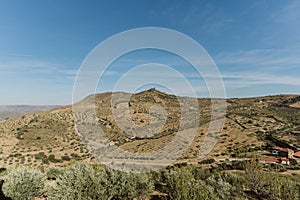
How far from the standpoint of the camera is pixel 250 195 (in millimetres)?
20062

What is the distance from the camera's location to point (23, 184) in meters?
15.9

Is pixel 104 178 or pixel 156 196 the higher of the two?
pixel 104 178

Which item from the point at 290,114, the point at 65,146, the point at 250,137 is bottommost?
the point at 65,146

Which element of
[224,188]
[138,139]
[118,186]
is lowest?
[138,139]

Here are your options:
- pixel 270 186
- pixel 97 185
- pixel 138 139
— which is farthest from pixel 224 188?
pixel 138 139

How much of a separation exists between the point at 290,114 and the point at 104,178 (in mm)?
74746

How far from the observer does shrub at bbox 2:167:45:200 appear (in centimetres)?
1537

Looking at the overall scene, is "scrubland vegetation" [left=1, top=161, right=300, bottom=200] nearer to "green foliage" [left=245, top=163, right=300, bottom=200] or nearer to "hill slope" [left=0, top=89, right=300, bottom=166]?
"green foliage" [left=245, top=163, right=300, bottom=200]

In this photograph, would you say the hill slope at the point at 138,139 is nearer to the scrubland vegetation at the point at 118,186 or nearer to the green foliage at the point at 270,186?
the green foliage at the point at 270,186

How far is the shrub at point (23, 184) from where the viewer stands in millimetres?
15367

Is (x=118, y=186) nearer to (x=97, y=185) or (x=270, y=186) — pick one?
(x=97, y=185)

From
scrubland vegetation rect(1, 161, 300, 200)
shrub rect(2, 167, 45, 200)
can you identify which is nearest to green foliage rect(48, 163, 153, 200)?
scrubland vegetation rect(1, 161, 300, 200)

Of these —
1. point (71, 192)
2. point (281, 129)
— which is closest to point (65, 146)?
point (71, 192)

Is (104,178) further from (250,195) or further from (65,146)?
(65,146)
